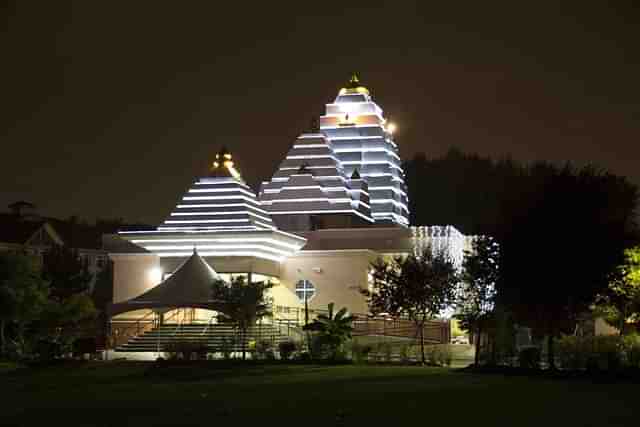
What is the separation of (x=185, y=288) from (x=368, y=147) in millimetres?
29869

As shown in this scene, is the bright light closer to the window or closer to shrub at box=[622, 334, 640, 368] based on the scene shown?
the window

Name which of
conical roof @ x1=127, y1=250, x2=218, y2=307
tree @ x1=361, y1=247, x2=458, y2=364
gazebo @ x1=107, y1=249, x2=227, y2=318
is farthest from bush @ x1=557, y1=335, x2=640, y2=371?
conical roof @ x1=127, y1=250, x2=218, y2=307

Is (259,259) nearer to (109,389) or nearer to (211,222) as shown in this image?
(211,222)

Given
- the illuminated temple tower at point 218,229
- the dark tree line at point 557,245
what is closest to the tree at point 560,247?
the dark tree line at point 557,245

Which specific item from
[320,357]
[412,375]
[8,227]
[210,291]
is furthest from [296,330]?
[8,227]

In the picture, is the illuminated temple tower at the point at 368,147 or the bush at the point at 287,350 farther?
the illuminated temple tower at the point at 368,147

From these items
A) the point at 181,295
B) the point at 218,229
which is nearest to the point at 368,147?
the point at 218,229

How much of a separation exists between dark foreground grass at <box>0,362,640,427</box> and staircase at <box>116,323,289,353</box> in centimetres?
1401

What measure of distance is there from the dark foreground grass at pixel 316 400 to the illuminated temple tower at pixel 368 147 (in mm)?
44914

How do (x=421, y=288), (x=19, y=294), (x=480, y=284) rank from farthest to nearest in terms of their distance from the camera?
(x=421, y=288) < (x=19, y=294) < (x=480, y=284)

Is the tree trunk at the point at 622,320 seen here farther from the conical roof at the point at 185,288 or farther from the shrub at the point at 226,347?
the conical roof at the point at 185,288

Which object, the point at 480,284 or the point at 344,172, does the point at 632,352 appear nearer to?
the point at 480,284

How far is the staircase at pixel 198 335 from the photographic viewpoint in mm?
48688

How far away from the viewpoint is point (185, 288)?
5331 centimetres
